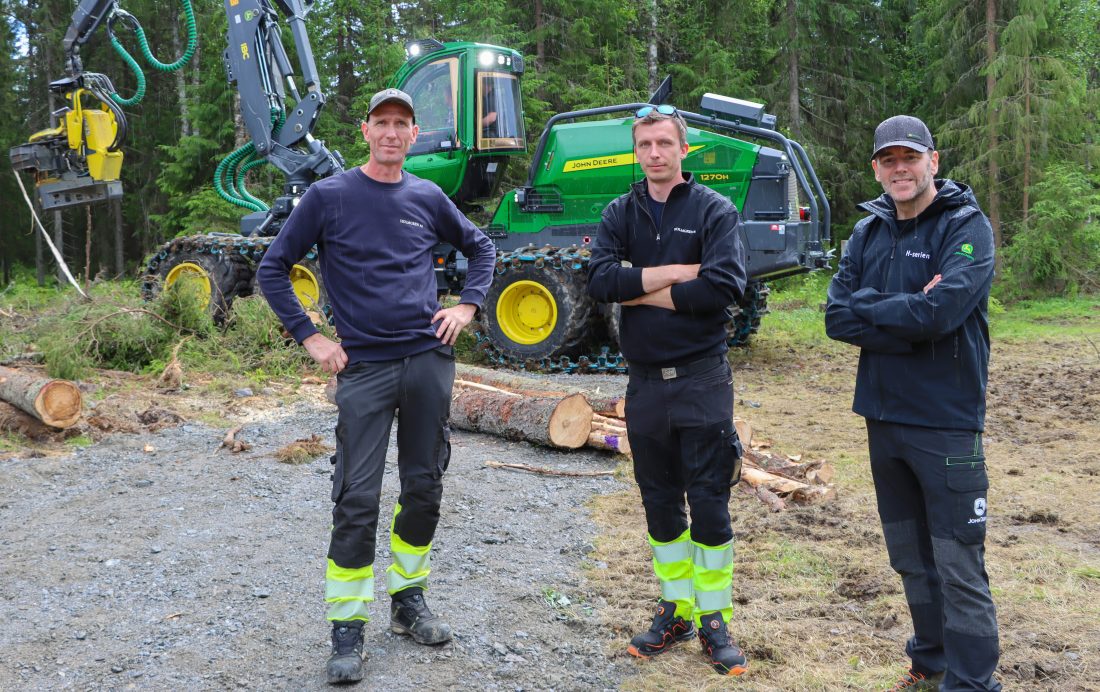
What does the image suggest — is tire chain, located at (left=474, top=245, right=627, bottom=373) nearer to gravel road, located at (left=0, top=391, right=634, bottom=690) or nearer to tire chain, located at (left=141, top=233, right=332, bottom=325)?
tire chain, located at (left=141, top=233, right=332, bottom=325)

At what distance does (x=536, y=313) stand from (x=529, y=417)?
3683mm

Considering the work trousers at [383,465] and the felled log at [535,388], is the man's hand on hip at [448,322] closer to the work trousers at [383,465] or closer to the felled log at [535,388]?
the work trousers at [383,465]

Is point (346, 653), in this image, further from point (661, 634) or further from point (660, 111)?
point (660, 111)

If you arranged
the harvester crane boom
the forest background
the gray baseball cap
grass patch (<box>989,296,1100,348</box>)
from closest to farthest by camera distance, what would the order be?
the gray baseball cap
the harvester crane boom
grass patch (<box>989,296,1100,348</box>)
the forest background

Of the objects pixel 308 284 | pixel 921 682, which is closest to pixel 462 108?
pixel 308 284

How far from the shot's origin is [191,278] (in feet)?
32.3

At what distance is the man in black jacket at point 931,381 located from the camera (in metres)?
2.93

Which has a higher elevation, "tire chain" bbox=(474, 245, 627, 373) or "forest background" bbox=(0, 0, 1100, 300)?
"forest background" bbox=(0, 0, 1100, 300)

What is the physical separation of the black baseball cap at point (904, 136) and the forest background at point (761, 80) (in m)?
13.4

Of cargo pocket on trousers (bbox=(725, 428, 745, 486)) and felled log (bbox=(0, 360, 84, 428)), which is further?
felled log (bbox=(0, 360, 84, 428))

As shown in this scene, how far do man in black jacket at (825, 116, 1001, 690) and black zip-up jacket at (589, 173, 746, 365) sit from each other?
464 mm

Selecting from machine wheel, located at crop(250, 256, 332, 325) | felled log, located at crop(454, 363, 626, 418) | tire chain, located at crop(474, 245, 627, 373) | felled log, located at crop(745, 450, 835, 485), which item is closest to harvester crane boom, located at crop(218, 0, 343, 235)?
machine wheel, located at crop(250, 256, 332, 325)

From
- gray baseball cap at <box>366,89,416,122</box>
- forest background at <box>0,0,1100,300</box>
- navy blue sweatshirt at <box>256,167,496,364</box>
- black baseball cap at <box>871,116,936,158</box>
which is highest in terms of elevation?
forest background at <box>0,0,1100,300</box>

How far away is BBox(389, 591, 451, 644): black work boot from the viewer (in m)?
3.68
